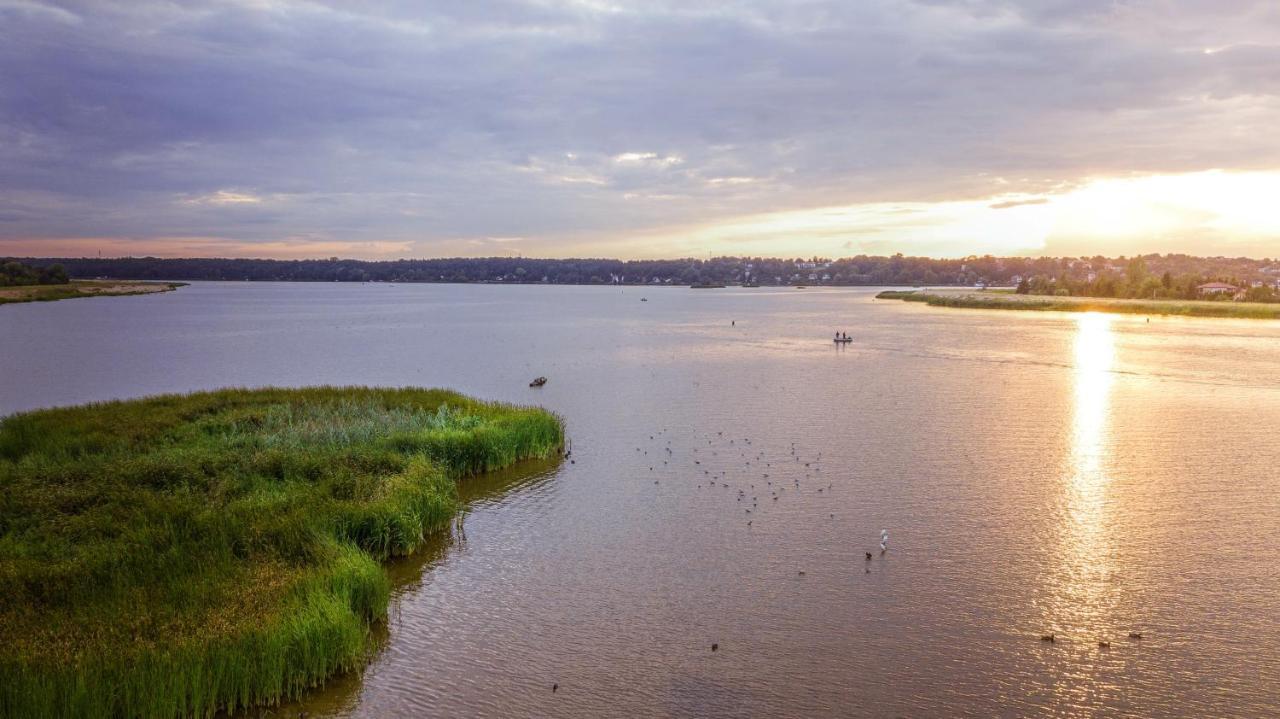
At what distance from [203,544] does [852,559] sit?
14536mm

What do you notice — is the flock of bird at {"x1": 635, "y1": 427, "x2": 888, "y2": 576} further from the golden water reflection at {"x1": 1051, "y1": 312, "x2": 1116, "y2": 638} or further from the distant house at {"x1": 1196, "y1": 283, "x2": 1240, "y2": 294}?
the distant house at {"x1": 1196, "y1": 283, "x2": 1240, "y2": 294}

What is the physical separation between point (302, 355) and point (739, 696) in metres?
63.3

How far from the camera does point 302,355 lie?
68.1 metres

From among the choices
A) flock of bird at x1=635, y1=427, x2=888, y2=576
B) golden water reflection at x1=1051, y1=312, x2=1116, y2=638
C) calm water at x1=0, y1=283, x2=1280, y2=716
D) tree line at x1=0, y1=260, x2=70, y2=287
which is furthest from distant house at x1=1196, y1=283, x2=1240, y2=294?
tree line at x1=0, y1=260, x2=70, y2=287

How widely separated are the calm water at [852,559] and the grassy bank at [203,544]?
1140mm

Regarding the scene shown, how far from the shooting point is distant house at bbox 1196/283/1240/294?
499 feet

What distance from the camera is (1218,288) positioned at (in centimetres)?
15475

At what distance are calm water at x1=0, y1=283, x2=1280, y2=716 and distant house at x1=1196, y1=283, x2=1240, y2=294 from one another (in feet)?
413

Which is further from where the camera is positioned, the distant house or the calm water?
the distant house

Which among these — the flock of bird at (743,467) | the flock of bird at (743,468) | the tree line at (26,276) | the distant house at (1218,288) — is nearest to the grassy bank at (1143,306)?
the distant house at (1218,288)

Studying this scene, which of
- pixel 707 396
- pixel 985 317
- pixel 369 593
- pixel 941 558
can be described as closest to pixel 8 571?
pixel 369 593

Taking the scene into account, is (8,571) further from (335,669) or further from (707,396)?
(707,396)

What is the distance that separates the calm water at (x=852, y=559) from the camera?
44.5ft

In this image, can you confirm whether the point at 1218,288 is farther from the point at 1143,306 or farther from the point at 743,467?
the point at 743,467
